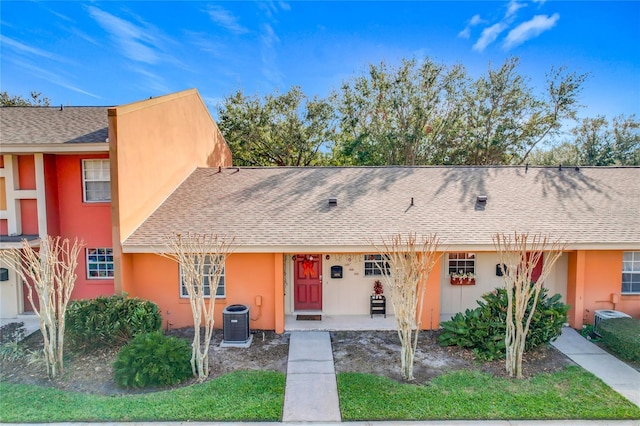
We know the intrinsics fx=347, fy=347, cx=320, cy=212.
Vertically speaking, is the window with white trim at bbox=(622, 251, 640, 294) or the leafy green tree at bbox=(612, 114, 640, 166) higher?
the leafy green tree at bbox=(612, 114, 640, 166)

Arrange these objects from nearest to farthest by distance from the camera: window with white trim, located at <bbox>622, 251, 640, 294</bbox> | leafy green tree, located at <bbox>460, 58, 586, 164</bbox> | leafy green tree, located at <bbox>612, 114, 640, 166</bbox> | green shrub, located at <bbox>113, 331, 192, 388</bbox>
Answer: green shrub, located at <bbox>113, 331, 192, 388</bbox> < window with white trim, located at <bbox>622, 251, 640, 294</bbox> < leafy green tree, located at <bbox>460, 58, 586, 164</bbox> < leafy green tree, located at <bbox>612, 114, 640, 166</bbox>

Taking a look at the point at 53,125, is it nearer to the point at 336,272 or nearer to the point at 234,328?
the point at 234,328

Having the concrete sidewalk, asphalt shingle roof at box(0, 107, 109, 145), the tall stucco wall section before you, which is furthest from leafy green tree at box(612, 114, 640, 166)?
asphalt shingle roof at box(0, 107, 109, 145)

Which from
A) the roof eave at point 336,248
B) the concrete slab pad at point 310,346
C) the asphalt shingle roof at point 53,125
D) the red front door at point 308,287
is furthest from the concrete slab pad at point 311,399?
the asphalt shingle roof at point 53,125

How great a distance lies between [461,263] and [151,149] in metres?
10.3

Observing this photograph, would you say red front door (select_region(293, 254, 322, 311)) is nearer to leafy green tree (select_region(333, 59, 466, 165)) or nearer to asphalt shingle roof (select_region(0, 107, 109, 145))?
asphalt shingle roof (select_region(0, 107, 109, 145))

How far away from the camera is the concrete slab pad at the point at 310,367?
24.2 ft

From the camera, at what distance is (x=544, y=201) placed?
11797 millimetres

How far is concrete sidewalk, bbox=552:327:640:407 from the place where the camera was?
6.72 m

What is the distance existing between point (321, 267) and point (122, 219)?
18.9 ft

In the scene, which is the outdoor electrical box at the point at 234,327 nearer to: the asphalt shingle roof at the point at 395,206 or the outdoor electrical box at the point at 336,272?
the asphalt shingle roof at the point at 395,206

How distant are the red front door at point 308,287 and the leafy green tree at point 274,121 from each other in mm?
16472

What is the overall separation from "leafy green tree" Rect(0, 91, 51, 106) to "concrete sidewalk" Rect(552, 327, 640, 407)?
3327 cm


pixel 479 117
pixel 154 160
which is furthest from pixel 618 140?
pixel 154 160
